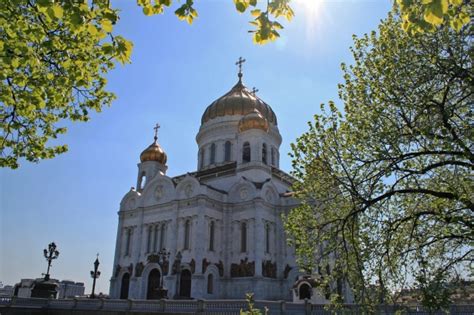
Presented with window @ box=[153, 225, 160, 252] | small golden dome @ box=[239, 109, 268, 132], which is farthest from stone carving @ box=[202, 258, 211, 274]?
small golden dome @ box=[239, 109, 268, 132]

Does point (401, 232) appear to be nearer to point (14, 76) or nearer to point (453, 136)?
point (453, 136)

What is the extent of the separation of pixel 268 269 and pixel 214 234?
5.22 metres

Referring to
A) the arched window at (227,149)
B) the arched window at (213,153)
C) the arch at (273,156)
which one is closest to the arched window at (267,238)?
the arch at (273,156)

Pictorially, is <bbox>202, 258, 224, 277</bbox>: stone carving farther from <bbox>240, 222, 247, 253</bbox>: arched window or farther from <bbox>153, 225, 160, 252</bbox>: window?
<bbox>153, 225, 160, 252</bbox>: window

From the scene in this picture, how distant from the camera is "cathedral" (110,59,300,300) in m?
28.8

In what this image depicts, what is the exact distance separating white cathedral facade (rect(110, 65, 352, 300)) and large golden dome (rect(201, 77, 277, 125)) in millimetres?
5636

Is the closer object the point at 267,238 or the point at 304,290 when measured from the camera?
the point at 304,290

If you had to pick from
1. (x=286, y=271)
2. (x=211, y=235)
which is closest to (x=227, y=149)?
(x=211, y=235)

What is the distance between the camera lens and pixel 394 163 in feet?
30.1

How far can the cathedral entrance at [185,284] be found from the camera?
1118 inches

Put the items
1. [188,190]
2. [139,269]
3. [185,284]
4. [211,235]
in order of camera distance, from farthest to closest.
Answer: [139,269] → [188,190] → [211,235] → [185,284]

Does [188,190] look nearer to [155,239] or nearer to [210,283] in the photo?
[155,239]

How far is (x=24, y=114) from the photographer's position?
908 centimetres

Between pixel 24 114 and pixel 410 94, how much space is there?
31.9ft
